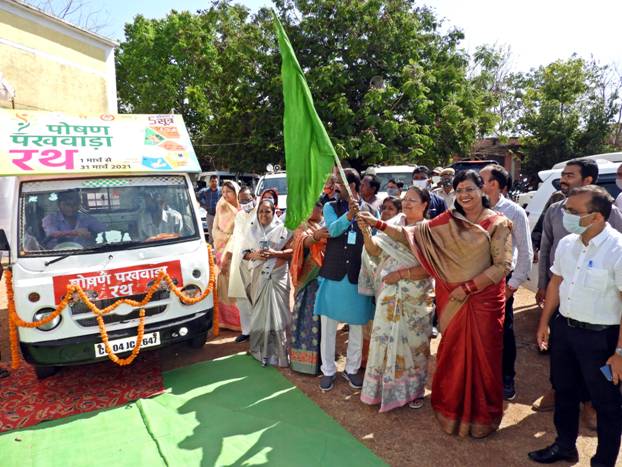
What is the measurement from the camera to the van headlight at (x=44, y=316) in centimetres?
353

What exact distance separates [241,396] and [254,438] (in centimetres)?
65

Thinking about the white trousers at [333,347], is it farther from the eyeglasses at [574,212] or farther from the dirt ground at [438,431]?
the eyeglasses at [574,212]

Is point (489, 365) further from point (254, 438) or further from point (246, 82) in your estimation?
point (246, 82)

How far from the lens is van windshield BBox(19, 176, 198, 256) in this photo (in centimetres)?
382

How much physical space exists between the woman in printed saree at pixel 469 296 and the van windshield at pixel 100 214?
2.25 m

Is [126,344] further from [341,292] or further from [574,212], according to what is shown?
[574,212]

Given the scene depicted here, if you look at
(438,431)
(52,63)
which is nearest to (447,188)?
(438,431)

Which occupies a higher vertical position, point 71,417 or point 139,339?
point 139,339

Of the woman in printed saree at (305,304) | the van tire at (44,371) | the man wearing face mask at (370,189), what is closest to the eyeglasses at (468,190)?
the man wearing face mask at (370,189)

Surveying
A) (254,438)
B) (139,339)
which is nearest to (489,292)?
(254,438)

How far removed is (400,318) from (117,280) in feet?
7.77

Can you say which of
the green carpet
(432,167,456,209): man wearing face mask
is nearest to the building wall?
the green carpet

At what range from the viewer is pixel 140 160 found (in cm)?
429

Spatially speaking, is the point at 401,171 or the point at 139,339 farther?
the point at 401,171
